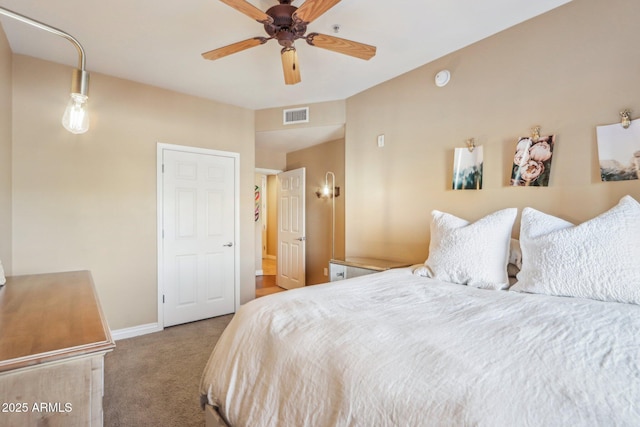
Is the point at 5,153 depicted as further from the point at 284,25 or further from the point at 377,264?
the point at 377,264

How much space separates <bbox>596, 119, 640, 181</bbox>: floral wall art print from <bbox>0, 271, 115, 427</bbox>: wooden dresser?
2603 millimetres

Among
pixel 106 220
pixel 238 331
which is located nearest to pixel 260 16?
pixel 238 331

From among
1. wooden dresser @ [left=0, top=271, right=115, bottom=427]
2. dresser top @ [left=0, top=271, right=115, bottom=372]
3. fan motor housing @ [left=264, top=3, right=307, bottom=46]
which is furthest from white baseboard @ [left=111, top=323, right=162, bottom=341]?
fan motor housing @ [left=264, top=3, right=307, bottom=46]

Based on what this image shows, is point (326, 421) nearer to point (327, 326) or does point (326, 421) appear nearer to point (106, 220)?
point (327, 326)

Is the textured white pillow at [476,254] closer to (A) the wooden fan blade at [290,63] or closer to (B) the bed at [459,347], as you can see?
(B) the bed at [459,347]

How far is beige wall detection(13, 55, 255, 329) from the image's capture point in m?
2.64

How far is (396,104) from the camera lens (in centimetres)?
304

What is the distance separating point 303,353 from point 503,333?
0.67 m

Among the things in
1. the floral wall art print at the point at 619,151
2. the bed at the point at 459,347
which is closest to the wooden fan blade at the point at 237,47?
the bed at the point at 459,347

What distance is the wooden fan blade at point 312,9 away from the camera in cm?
153

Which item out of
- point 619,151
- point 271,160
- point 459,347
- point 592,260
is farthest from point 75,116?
point 271,160

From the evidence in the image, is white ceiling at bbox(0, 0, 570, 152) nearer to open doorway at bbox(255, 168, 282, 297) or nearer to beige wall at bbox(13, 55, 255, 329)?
beige wall at bbox(13, 55, 255, 329)

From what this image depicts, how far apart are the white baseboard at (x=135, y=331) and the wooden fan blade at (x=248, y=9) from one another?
3102 mm

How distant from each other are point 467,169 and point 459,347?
1.89m
